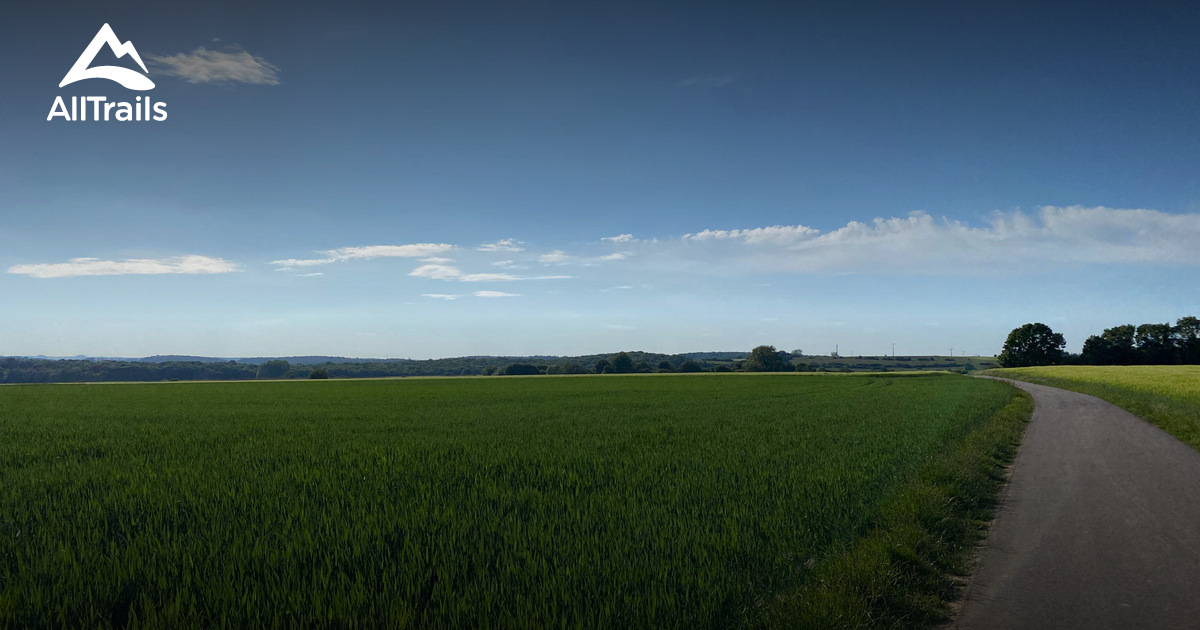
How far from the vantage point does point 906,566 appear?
643 centimetres

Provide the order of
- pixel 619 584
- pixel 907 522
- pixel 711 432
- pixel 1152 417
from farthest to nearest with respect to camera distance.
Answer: pixel 1152 417, pixel 711 432, pixel 907 522, pixel 619 584

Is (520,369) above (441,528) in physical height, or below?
below

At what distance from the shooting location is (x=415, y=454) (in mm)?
14438

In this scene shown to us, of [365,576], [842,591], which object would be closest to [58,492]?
[365,576]

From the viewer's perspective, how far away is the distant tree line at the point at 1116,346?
4636 inches

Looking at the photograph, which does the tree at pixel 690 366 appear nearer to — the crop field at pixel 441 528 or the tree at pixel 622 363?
the tree at pixel 622 363

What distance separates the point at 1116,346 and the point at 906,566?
497ft

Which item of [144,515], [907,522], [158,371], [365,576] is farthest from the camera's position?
[158,371]

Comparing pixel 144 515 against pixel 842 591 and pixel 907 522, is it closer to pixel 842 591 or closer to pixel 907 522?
pixel 842 591

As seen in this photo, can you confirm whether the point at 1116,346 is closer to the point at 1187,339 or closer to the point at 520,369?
the point at 1187,339

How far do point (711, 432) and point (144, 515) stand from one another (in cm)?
1413

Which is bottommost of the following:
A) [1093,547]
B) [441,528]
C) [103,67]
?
[1093,547]

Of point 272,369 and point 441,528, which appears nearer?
point 441,528

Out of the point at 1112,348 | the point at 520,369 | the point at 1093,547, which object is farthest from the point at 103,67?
the point at 1112,348
